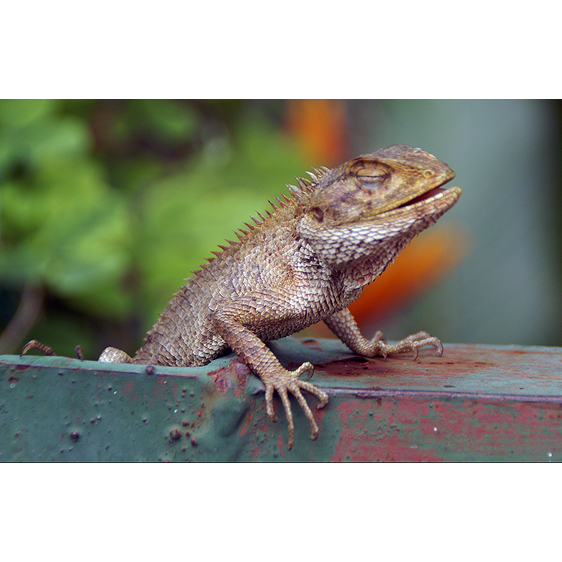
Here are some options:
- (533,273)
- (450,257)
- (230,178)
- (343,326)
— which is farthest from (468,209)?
(343,326)

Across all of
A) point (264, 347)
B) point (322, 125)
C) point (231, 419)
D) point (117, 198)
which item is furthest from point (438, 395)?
point (322, 125)

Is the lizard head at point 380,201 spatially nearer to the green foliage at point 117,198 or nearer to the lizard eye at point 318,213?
the lizard eye at point 318,213

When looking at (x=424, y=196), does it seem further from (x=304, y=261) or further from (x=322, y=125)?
(x=322, y=125)

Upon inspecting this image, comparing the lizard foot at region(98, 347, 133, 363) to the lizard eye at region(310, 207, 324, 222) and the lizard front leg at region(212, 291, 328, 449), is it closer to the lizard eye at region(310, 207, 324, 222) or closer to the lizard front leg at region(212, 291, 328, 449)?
the lizard front leg at region(212, 291, 328, 449)

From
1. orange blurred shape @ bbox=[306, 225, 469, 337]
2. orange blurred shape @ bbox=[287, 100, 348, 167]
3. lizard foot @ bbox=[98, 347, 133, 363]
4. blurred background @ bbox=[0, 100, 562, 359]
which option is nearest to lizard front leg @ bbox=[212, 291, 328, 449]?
lizard foot @ bbox=[98, 347, 133, 363]

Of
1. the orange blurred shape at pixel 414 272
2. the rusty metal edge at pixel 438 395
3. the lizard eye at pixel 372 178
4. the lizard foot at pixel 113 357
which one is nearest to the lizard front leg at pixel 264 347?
the rusty metal edge at pixel 438 395

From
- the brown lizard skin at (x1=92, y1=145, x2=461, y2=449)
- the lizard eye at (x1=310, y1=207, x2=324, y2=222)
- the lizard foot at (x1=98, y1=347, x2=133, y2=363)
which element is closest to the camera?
the brown lizard skin at (x1=92, y1=145, x2=461, y2=449)
